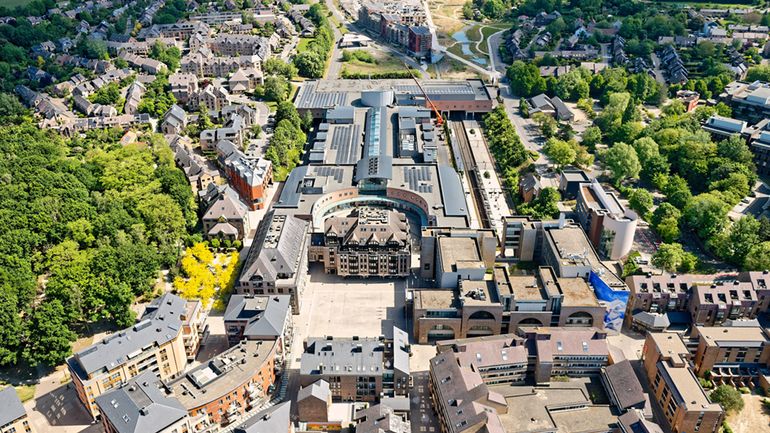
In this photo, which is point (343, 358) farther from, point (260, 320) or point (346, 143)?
point (346, 143)

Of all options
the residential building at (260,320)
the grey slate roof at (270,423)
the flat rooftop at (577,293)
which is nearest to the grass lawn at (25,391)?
the residential building at (260,320)

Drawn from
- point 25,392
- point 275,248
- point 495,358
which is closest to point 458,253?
point 495,358

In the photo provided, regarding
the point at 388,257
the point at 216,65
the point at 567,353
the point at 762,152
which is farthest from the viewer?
the point at 216,65

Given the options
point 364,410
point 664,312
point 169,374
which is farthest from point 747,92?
point 169,374

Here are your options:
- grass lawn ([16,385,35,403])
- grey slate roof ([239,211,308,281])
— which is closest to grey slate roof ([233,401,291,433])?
grey slate roof ([239,211,308,281])

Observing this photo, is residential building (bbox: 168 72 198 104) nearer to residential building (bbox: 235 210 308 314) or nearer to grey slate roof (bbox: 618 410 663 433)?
residential building (bbox: 235 210 308 314)

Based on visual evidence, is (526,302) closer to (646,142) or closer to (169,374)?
(169,374)
